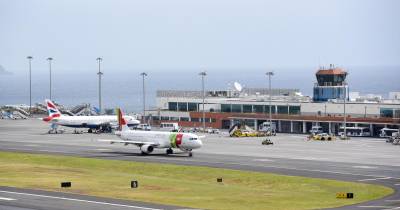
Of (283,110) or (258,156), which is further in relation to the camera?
(283,110)

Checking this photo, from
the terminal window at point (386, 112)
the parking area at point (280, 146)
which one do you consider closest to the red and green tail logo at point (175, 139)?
the parking area at point (280, 146)

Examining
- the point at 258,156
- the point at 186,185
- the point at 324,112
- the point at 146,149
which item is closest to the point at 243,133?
the point at 324,112

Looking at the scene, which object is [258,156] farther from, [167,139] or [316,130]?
[316,130]

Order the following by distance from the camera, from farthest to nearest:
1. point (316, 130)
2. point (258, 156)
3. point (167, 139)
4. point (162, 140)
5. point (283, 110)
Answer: point (283, 110)
point (316, 130)
point (162, 140)
point (167, 139)
point (258, 156)

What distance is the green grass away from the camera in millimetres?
73500

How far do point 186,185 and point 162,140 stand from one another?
37727 millimetres

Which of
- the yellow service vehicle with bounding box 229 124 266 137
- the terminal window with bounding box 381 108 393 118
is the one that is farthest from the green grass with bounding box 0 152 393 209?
the terminal window with bounding box 381 108 393 118

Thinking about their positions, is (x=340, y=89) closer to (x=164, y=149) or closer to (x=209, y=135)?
(x=209, y=135)

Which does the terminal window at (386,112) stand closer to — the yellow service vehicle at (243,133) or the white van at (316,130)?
the white van at (316,130)

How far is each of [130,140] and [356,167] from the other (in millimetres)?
37273

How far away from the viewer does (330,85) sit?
197 m

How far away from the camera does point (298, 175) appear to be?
94875mm

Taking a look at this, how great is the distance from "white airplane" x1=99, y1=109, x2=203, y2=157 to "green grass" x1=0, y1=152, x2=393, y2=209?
10.9 m

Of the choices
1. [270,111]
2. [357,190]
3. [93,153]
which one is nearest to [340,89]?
[270,111]
